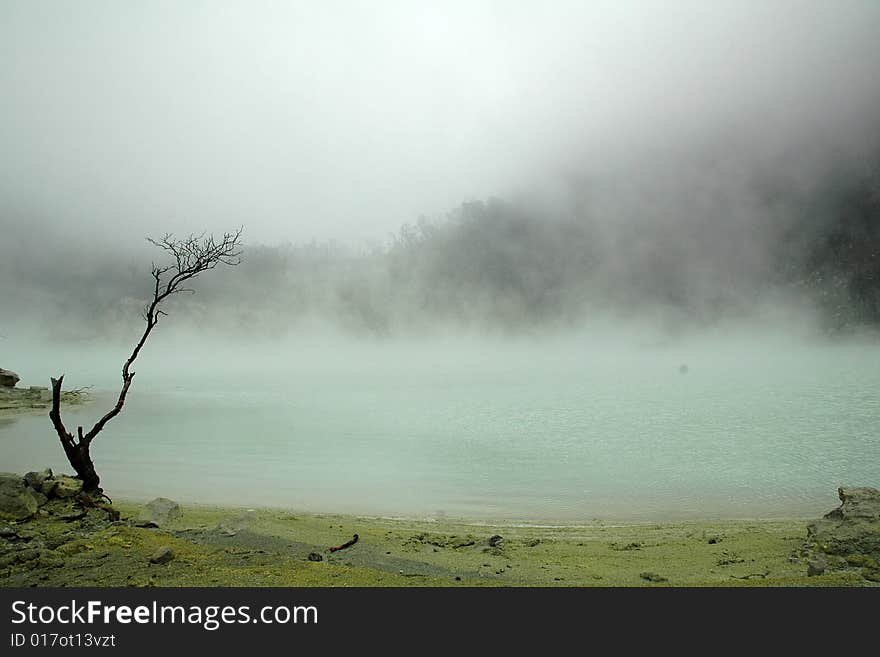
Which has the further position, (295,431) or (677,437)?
(295,431)

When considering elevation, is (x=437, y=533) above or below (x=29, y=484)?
below

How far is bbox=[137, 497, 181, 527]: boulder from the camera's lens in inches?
501

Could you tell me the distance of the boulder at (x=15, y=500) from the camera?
38.5 feet

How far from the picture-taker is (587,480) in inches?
823

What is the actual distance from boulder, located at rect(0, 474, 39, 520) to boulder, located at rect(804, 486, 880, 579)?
51.9 feet

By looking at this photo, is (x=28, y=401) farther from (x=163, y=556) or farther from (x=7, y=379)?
(x=163, y=556)

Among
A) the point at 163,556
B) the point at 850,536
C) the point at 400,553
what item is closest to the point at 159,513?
the point at 163,556

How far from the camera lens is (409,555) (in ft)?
37.4

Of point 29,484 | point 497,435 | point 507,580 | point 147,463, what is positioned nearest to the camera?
point 507,580

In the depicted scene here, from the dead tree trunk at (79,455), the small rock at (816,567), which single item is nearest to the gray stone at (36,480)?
the dead tree trunk at (79,455)

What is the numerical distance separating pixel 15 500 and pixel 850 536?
17375 mm
